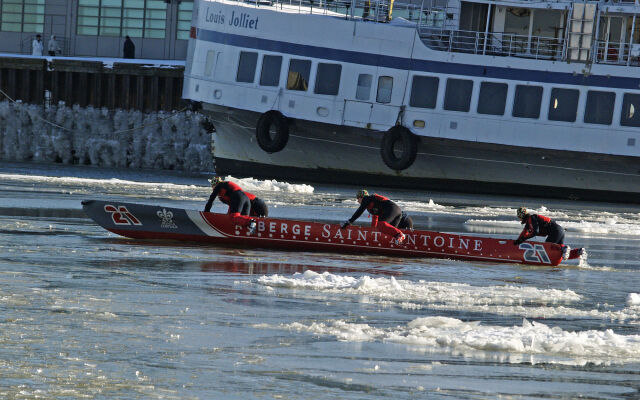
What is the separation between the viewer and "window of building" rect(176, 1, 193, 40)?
160 ft

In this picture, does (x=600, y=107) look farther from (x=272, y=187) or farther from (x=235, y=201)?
(x=235, y=201)

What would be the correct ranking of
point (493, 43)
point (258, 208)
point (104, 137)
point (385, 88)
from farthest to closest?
point (104, 137) < point (493, 43) < point (385, 88) < point (258, 208)

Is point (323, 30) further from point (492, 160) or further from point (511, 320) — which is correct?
point (511, 320)

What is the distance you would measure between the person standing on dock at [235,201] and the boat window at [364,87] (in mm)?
15203

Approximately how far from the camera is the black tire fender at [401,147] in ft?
109

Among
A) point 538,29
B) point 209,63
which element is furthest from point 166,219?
point 538,29

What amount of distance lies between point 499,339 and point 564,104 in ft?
74.1

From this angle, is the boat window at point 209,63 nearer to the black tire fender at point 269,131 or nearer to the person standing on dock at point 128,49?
the black tire fender at point 269,131

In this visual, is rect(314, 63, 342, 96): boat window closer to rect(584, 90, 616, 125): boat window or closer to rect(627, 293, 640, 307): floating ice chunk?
rect(584, 90, 616, 125): boat window

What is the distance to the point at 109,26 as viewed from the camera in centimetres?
4969

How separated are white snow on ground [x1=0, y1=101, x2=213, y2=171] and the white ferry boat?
20.0 ft

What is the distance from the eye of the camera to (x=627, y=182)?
1304 inches

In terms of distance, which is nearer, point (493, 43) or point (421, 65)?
point (421, 65)

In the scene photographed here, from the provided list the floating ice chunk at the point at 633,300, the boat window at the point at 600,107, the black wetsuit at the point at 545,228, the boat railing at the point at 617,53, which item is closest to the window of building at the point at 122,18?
the boat railing at the point at 617,53
